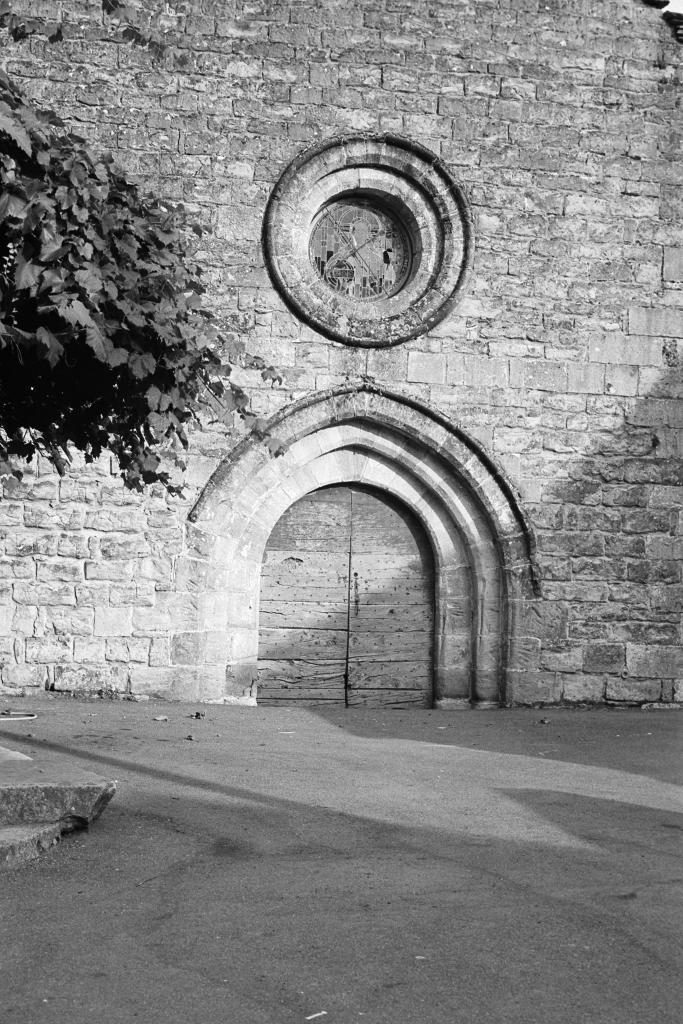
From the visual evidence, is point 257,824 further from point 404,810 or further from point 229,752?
point 229,752

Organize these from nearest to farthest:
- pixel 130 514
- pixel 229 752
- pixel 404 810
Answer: pixel 404 810, pixel 229 752, pixel 130 514

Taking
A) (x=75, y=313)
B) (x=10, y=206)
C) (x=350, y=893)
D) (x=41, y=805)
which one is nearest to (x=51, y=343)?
(x=75, y=313)

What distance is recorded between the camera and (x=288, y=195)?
9578 mm

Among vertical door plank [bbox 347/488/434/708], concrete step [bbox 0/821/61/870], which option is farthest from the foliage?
vertical door plank [bbox 347/488/434/708]

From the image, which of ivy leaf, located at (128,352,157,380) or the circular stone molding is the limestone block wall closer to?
the circular stone molding

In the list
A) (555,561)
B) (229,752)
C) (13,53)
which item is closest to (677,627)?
(555,561)

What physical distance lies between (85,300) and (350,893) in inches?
96.5

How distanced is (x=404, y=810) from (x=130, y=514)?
454cm

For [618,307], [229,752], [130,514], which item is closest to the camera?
[229,752]

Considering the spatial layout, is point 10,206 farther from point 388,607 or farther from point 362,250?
point 388,607

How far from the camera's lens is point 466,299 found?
32.0 ft

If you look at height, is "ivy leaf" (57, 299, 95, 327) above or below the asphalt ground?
above

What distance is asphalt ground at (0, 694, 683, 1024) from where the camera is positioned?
9.89ft

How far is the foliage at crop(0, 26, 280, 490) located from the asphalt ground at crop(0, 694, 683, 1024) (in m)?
1.86
